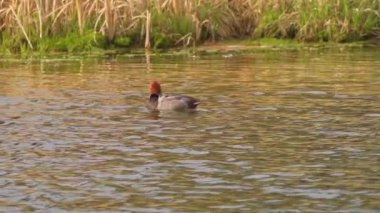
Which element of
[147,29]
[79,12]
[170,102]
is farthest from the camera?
[147,29]

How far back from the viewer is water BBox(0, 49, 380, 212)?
32.2ft

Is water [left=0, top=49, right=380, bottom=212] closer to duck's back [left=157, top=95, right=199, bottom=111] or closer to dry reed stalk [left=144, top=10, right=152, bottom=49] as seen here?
duck's back [left=157, top=95, right=199, bottom=111]

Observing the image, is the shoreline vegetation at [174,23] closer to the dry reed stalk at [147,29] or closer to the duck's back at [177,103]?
the dry reed stalk at [147,29]

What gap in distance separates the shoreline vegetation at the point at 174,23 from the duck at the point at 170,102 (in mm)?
7018

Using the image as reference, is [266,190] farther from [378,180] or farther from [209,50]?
[209,50]

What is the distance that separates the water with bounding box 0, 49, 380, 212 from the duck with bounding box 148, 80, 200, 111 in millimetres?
207

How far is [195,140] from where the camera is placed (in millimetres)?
12594

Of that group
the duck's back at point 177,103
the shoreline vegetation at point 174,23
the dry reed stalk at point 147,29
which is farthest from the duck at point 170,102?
the dry reed stalk at point 147,29

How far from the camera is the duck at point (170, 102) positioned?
14.8m

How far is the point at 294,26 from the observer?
950 inches

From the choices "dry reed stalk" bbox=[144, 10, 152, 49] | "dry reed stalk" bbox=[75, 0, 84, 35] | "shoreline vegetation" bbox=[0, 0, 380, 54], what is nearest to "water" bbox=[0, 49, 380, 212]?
"shoreline vegetation" bbox=[0, 0, 380, 54]

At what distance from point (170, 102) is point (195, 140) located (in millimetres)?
2551

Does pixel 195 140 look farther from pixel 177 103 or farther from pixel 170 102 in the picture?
pixel 170 102

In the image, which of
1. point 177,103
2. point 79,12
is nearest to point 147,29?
point 79,12
